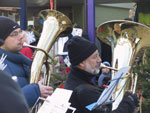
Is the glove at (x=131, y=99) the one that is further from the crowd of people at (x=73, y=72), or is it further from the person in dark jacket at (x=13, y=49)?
the person in dark jacket at (x=13, y=49)

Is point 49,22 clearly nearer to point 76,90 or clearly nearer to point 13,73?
point 13,73

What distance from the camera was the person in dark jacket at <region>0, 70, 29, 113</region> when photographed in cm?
74

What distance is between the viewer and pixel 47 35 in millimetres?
2744

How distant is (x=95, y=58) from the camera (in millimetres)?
2291

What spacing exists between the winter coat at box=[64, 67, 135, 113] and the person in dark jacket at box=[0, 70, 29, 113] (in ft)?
4.04

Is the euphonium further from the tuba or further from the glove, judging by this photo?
the glove

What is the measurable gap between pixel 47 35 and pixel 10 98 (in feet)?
6.62

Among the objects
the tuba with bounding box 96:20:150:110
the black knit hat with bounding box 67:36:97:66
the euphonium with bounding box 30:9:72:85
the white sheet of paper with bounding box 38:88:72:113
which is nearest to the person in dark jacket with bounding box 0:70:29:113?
the white sheet of paper with bounding box 38:88:72:113

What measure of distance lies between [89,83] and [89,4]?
96.9 inches

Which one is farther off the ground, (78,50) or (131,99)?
(78,50)

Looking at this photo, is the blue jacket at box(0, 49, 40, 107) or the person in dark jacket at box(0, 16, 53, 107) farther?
the person in dark jacket at box(0, 16, 53, 107)

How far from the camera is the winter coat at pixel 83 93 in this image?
200 centimetres

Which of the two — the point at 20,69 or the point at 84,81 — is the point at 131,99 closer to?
the point at 84,81

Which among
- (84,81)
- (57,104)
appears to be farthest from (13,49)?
(57,104)
